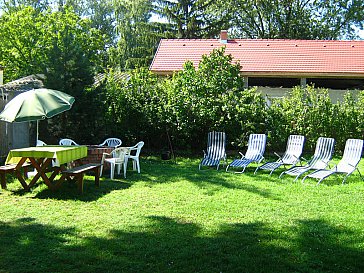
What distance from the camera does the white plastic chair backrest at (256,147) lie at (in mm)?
11188

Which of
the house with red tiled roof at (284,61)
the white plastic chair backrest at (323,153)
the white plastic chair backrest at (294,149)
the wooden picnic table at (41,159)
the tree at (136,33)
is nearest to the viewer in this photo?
the wooden picnic table at (41,159)

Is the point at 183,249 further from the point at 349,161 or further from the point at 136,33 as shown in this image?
the point at 136,33

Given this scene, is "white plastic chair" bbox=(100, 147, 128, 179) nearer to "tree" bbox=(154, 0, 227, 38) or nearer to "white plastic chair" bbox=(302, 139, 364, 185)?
"white plastic chair" bbox=(302, 139, 364, 185)

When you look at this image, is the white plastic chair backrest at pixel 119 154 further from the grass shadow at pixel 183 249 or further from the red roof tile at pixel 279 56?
the red roof tile at pixel 279 56

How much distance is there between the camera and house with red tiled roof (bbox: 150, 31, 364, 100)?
1961cm

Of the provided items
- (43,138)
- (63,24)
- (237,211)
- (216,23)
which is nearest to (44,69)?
(43,138)

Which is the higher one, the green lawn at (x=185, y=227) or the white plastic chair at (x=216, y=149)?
the white plastic chair at (x=216, y=149)

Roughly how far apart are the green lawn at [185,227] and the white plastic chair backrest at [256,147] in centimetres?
220

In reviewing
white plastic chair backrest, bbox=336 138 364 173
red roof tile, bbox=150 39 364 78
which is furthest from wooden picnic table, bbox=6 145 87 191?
red roof tile, bbox=150 39 364 78

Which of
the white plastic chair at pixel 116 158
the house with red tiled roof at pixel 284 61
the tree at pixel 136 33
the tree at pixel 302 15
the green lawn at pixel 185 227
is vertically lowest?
the green lawn at pixel 185 227

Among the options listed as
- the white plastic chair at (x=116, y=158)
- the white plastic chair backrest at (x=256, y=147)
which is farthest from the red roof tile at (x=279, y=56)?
the white plastic chair at (x=116, y=158)

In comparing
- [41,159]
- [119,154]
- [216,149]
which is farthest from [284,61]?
[41,159]

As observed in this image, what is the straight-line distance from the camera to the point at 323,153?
10414 millimetres

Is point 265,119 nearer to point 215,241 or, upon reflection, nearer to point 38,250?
point 215,241
